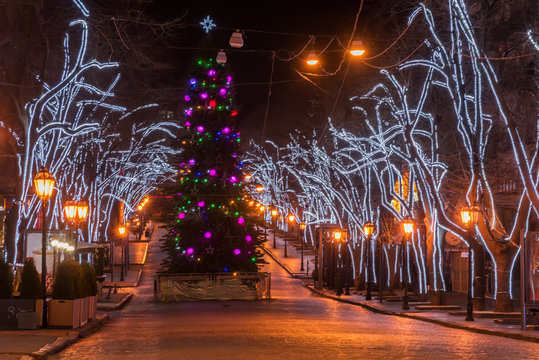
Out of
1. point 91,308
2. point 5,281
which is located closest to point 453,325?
point 91,308

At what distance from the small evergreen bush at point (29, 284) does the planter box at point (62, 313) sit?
1.66ft

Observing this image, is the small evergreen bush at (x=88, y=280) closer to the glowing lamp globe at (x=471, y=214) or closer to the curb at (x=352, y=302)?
the glowing lamp globe at (x=471, y=214)

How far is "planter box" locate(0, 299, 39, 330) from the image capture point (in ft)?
67.2

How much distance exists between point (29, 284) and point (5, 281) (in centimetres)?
60

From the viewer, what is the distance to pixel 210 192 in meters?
40.7

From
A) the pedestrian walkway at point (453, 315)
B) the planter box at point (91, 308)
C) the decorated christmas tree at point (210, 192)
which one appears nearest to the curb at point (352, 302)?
the pedestrian walkway at point (453, 315)

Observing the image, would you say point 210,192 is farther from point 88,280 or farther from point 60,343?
point 60,343

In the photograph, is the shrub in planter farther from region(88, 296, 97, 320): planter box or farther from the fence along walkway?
the fence along walkway

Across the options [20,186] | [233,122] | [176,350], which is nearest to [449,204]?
[233,122]

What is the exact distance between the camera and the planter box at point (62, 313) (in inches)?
829

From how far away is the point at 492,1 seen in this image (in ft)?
96.1

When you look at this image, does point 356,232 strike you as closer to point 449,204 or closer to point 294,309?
point 449,204

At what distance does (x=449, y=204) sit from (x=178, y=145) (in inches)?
548

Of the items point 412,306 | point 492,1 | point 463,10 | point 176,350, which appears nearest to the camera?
point 176,350
